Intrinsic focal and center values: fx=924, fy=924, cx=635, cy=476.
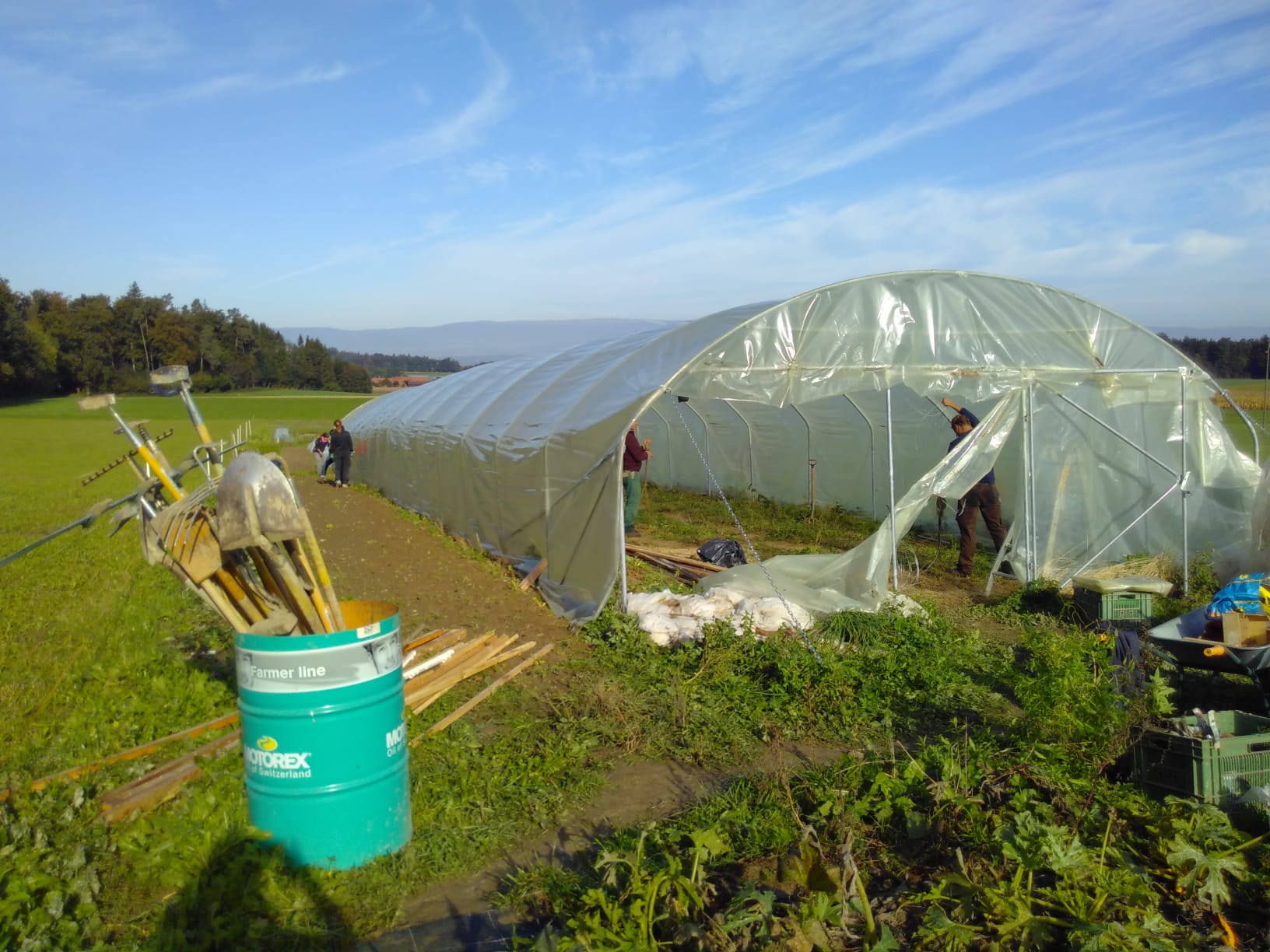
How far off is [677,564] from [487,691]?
4.66 meters

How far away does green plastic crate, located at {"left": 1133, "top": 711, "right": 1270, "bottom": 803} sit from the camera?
419 cm

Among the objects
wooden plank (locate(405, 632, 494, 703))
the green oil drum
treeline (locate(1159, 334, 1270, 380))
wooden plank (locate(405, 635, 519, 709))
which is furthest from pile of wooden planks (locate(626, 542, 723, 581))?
treeline (locate(1159, 334, 1270, 380))

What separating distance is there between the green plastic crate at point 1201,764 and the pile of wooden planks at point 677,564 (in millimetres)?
5427

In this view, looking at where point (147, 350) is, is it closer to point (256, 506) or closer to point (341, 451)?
point (341, 451)

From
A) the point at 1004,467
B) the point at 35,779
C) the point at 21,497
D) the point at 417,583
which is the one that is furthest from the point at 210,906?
the point at 21,497

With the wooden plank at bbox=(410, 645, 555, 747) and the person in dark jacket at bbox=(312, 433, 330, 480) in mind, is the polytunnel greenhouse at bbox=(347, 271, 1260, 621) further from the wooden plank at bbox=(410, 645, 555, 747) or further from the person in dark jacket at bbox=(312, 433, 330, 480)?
the person in dark jacket at bbox=(312, 433, 330, 480)

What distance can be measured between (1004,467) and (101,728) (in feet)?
34.1

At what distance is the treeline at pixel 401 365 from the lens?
95.0 m

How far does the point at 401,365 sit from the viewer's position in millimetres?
113938

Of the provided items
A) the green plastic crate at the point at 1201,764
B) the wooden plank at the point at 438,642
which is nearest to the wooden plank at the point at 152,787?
the wooden plank at the point at 438,642

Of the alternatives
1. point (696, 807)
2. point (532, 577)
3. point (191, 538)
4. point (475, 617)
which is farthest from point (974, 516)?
point (191, 538)

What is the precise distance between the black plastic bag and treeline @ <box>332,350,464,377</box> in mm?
76935

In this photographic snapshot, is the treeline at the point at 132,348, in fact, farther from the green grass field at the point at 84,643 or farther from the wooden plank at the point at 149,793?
Answer: the wooden plank at the point at 149,793

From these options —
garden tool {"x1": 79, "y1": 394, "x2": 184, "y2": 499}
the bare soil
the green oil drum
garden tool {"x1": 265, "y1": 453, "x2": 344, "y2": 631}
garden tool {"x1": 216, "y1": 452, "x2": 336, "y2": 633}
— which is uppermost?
garden tool {"x1": 79, "y1": 394, "x2": 184, "y2": 499}
